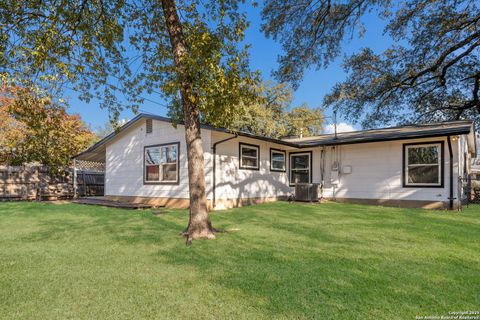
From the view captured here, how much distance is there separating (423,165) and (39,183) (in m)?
15.4

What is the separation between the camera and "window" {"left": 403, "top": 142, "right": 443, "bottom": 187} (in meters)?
9.30

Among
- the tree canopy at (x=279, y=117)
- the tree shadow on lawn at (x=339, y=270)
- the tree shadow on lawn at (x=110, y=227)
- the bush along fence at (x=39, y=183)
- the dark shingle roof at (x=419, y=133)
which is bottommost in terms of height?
the tree shadow on lawn at (x=110, y=227)

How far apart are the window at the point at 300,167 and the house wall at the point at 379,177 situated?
75 cm

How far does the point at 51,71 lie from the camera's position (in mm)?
5523

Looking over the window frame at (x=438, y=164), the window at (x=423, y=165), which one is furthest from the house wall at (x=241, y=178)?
the window at (x=423, y=165)

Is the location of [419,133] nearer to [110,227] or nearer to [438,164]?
[438,164]

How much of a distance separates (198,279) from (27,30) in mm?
5370

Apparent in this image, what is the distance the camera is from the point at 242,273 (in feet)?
10.2

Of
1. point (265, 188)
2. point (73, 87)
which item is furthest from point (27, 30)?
point (265, 188)

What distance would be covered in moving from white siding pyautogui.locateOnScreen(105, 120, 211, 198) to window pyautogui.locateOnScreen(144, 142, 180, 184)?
18 cm

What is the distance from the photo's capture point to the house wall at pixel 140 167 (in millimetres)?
9570

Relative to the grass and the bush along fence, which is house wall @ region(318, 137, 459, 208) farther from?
the bush along fence

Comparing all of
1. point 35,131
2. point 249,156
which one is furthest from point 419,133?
point 35,131

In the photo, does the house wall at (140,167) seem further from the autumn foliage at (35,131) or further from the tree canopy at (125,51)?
the tree canopy at (125,51)
